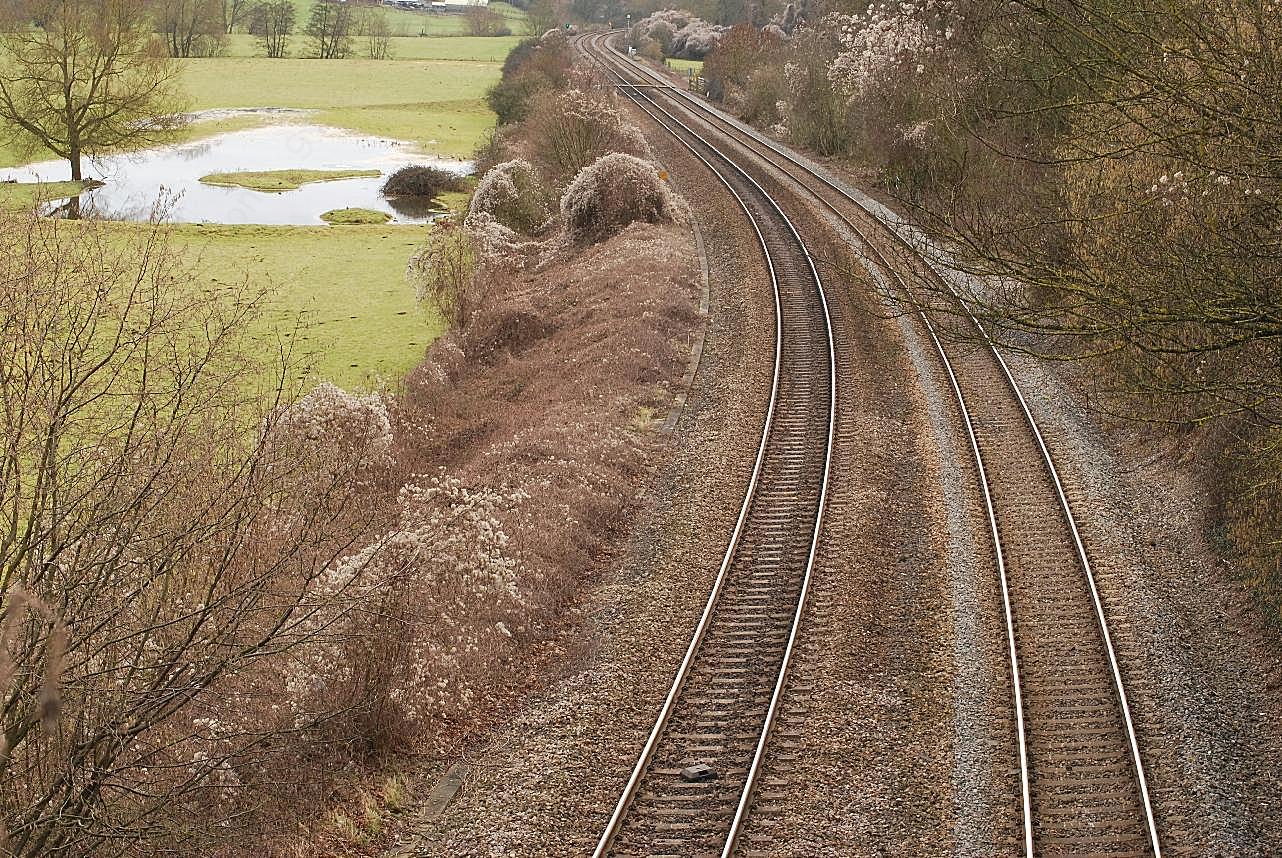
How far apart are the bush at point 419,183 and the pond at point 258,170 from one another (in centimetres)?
113

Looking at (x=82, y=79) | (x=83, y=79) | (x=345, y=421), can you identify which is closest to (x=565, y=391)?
(x=345, y=421)

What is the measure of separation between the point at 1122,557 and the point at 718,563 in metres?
5.64

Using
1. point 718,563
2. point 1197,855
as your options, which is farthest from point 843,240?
point 1197,855

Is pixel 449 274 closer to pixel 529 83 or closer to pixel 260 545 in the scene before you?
pixel 260 545

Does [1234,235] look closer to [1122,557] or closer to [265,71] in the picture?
A: [1122,557]

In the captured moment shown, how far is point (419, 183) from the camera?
2434 inches

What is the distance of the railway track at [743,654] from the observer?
1165 cm

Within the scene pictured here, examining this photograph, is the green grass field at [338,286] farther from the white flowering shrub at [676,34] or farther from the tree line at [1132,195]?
the white flowering shrub at [676,34]

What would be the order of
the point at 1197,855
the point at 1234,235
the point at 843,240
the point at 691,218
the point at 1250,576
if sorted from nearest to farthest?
the point at 1197,855 → the point at 1234,235 → the point at 1250,576 → the point at 843,240 → the point at 691,218

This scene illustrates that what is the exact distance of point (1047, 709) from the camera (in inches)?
524

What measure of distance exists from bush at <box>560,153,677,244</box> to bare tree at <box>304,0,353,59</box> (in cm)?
9189

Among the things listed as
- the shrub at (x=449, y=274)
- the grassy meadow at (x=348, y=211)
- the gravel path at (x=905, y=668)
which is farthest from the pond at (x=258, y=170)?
the gravel path at (x=905, y=668)

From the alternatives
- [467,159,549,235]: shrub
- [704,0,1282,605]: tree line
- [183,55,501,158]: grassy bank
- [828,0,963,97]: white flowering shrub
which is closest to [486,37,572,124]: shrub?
[183,55,501,158]: grassy bank

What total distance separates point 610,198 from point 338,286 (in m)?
9.32
